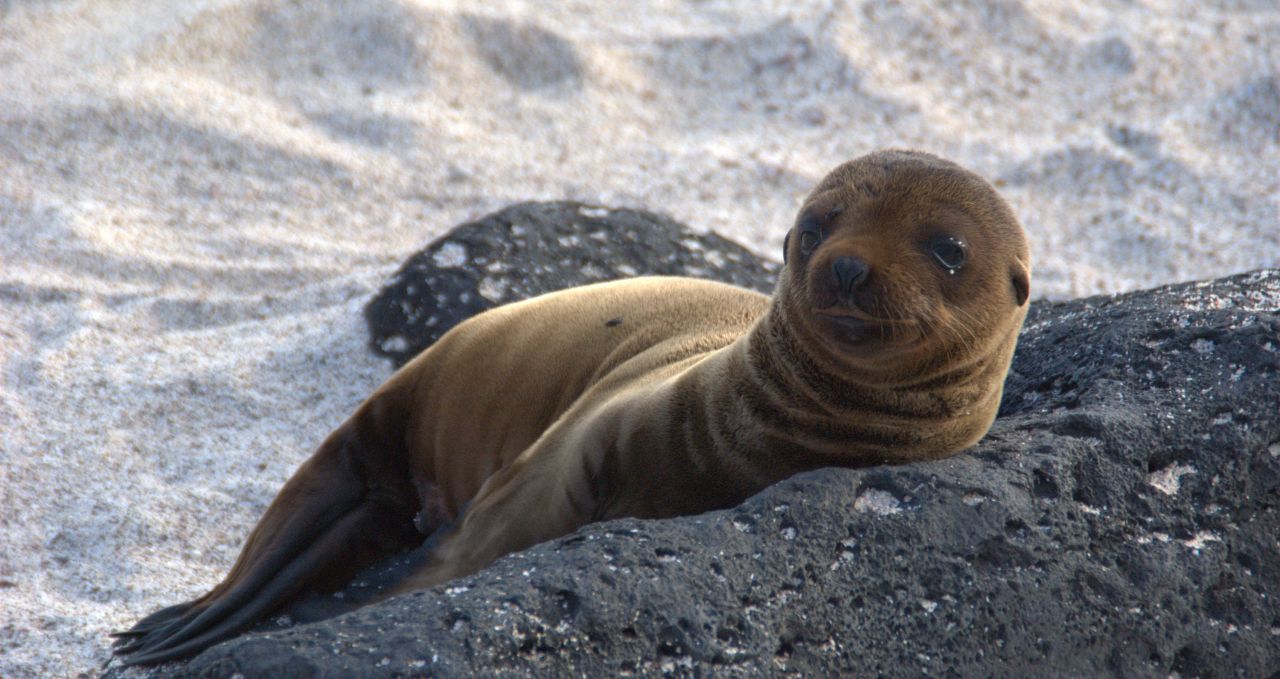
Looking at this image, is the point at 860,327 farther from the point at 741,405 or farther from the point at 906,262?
the point at 741,405

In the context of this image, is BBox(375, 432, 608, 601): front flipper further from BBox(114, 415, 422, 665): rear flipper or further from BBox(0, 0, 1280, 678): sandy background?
BBox(0, 0, 1280, 678): sandy background

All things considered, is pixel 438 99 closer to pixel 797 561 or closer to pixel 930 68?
pixel 930 68

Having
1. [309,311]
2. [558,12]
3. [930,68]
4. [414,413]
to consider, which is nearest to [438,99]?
[558,12]

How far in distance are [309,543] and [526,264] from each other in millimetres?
1828

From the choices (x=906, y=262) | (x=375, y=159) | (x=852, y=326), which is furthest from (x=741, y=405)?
(x=375, y=159)

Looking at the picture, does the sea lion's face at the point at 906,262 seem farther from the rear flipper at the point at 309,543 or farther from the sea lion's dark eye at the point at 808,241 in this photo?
the rear flipper at the point at 309,543

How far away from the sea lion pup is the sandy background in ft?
1.77

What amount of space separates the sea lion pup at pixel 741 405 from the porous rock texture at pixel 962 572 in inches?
7.5

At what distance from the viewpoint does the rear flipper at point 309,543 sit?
3.29m

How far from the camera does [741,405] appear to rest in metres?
2.94

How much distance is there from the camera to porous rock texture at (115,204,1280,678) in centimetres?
221

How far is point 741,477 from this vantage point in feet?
9.46

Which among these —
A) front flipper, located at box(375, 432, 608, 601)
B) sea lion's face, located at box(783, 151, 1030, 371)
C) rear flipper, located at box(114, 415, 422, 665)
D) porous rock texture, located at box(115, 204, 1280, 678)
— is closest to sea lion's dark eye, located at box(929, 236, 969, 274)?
sea lion's face, located at box(783, 151, 1030, 371)

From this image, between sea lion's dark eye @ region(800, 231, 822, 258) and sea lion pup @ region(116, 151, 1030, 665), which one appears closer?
sea lion pup @ region(116, 151, 1030, 665)
